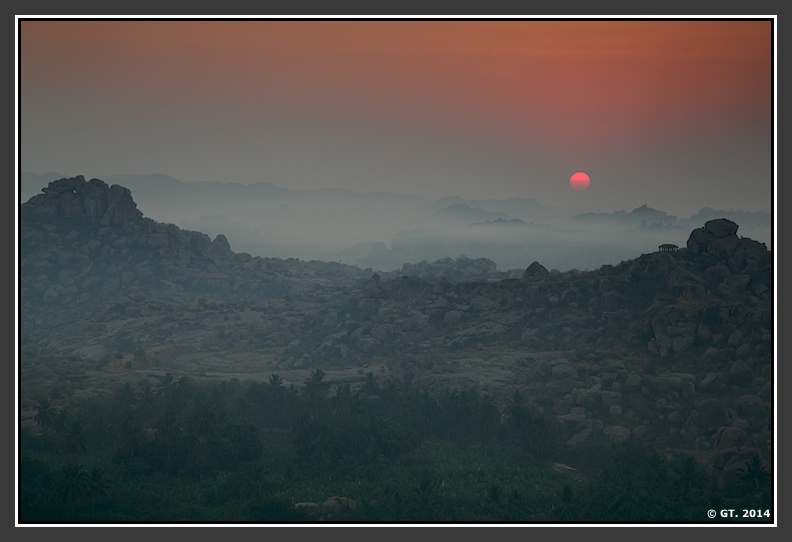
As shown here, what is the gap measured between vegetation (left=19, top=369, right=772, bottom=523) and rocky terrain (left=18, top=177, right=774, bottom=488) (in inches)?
121

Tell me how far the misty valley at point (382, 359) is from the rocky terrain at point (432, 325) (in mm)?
206

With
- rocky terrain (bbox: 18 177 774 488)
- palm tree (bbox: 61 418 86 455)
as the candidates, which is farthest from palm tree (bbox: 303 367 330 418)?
palm tree (bbox: 61 418 86 455)

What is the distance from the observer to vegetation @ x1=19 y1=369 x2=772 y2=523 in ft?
156

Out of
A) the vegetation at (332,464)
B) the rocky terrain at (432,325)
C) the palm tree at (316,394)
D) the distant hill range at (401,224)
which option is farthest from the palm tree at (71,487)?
the distant hill range at (401,224)

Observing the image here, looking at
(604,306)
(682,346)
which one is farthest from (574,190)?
(682,346)

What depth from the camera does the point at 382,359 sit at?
73.4 m

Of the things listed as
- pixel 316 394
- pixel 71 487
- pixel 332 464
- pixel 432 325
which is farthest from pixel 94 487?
pixel 432 325

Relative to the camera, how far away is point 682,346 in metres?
65.4

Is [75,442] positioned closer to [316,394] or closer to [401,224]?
[316,394]

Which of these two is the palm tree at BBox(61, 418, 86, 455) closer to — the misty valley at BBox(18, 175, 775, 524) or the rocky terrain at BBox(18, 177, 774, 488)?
the misty valley at BBox(18, 175, 775, 524)

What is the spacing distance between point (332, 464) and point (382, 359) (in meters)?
20.0

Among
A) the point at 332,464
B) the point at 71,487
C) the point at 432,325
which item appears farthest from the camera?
the point at 432,325

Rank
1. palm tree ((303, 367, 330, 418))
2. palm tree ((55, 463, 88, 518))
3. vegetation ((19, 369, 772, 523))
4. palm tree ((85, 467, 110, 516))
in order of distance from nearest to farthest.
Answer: palm tree ((55, 463, 88, 518)) < palm tree ((85, 467, 110, 516)) < vegetation ((19, 369, 772, 523)) < palm tree ((303, 367, 330, 418))

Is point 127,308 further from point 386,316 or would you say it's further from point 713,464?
point 713,464
